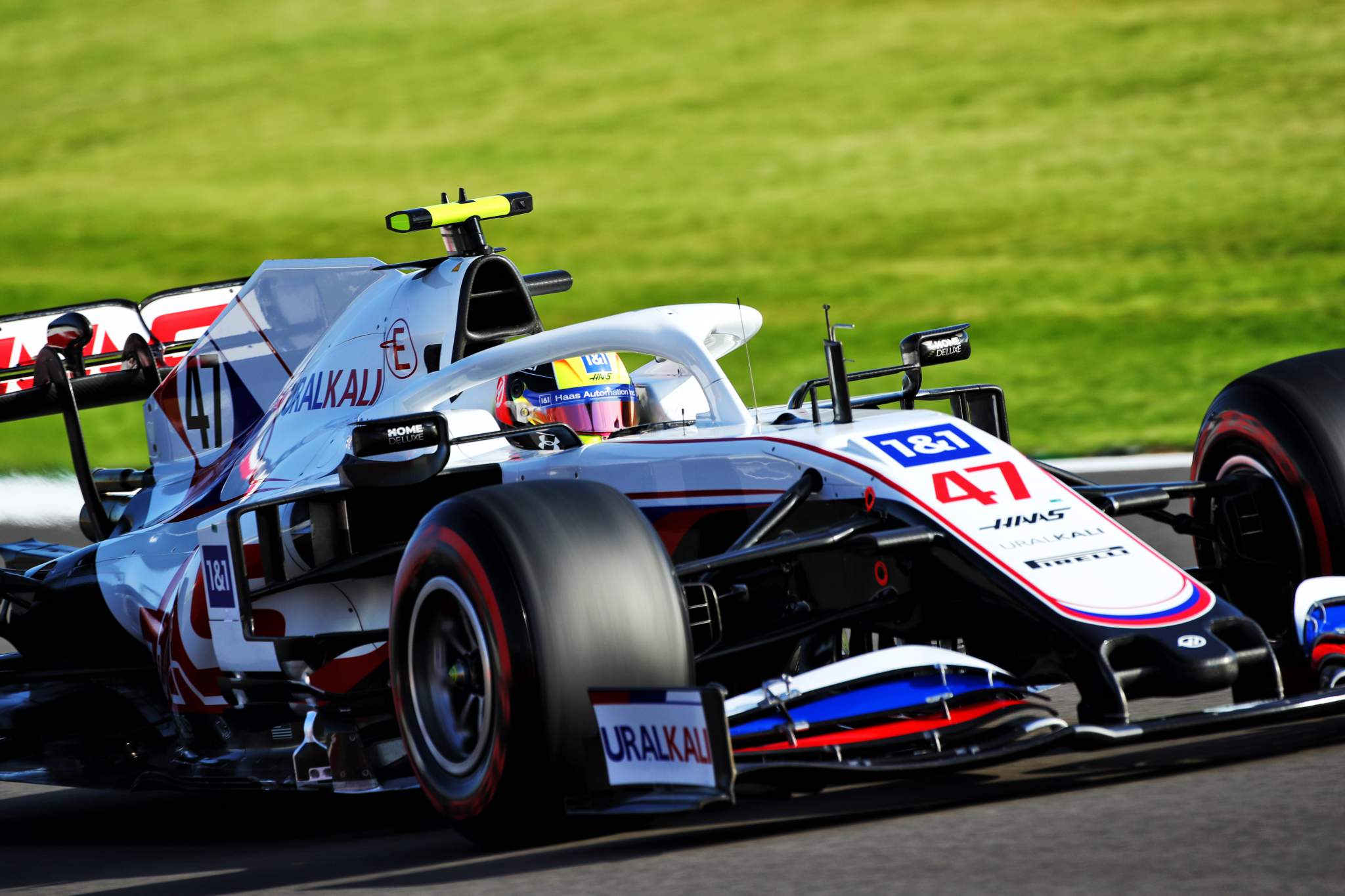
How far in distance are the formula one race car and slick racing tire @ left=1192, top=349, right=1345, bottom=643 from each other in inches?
0.5

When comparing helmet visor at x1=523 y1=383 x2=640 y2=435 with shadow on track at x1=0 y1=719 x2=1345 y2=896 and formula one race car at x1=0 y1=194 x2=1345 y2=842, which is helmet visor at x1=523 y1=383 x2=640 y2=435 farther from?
shadow on track at x1=0 y1=719 x2=1345 y2=896

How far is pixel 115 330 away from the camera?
8828 millimetres

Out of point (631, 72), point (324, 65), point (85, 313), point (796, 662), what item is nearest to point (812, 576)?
point (796, 662)

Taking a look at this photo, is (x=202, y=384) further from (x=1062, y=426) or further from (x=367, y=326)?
(x=1062, y=426)

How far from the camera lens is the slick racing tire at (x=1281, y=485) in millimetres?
5938

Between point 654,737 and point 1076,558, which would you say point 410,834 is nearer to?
point 654,737

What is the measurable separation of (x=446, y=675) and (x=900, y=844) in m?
1.37

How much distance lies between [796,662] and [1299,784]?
1.52 meters

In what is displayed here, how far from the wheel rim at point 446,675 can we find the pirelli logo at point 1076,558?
152 centimetres

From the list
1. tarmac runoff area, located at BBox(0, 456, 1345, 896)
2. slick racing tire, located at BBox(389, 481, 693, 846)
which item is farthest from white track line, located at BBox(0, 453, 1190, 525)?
slick racing tire, located at BBox(389, 481, 693, 846)

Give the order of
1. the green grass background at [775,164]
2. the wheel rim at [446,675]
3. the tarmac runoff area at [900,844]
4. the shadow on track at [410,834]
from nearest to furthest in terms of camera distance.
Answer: the tarmac runoff area at [900,844] < the shadow on track at [410,834] < the wheel rim at [446,675] < the green grass background at [775,164]

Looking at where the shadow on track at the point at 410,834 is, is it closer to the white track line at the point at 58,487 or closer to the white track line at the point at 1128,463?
the white track line at the point at 58,487

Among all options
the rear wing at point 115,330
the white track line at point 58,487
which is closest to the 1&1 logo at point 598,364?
the rear wing at point 115,330

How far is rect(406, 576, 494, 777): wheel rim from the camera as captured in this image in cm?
497
